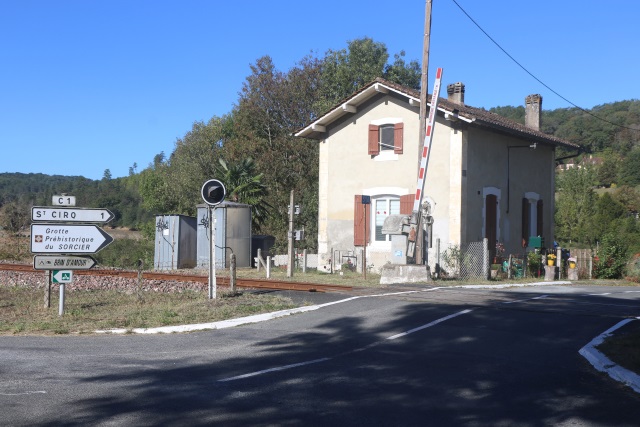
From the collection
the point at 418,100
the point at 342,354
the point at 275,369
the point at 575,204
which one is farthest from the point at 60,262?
the point at 575,204

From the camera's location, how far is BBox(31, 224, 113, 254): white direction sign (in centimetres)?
1396

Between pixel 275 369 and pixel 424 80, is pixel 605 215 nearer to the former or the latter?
pixel 424 80

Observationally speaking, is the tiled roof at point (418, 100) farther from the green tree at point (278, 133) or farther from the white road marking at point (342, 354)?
the green tree at point (278, 133)

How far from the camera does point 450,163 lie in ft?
76.3

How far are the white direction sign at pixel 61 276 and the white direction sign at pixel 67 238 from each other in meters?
0.40

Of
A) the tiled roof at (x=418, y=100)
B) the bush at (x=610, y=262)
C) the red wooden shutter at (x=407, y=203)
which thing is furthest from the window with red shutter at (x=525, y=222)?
the red wooden shutter at (x=407, y=203)

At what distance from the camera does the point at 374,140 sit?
2508 cm

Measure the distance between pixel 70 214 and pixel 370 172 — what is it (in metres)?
13.2

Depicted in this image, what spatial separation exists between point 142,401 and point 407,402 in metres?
2.59

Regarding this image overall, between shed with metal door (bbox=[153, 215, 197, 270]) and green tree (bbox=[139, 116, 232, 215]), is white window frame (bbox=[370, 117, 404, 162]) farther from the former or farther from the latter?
green tree (bbox=[139, 116, 232, 215])

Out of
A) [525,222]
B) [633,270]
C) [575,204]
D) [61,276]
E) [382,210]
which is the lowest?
[633,270]

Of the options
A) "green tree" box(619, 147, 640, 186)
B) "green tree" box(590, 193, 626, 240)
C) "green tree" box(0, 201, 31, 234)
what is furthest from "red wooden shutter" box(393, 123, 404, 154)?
"green tree" box(619, 147, 640, 186)

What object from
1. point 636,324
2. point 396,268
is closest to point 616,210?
point 396,268

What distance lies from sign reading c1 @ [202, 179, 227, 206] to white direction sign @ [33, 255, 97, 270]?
2764 mm
